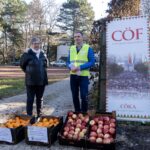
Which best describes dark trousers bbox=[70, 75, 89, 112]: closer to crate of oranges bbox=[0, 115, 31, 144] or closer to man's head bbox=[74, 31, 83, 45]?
man's head bbox=[74, 31, 83, 45]

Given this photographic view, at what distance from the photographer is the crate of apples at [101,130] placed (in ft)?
17.7

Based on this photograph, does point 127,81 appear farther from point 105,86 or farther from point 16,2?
point 16,2

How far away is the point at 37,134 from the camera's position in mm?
5590

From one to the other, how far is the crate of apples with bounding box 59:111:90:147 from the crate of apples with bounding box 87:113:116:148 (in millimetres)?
112

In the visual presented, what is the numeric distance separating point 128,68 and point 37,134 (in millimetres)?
2519

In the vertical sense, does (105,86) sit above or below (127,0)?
below

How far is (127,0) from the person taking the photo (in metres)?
10.2

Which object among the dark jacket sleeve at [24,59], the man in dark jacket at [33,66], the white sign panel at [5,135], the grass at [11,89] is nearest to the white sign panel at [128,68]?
the man in dark jacket at [33,66]

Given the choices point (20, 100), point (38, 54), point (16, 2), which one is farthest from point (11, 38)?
point (38, 54)

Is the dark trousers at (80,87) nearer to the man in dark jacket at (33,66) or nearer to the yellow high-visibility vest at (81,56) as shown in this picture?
the yellow high-visibility vest at (81,56)

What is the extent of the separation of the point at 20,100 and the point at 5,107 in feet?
4.96

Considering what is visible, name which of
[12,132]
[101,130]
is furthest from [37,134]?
[101,130]

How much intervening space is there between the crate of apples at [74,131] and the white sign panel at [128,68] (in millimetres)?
1309

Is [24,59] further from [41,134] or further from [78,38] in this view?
[41,134]
